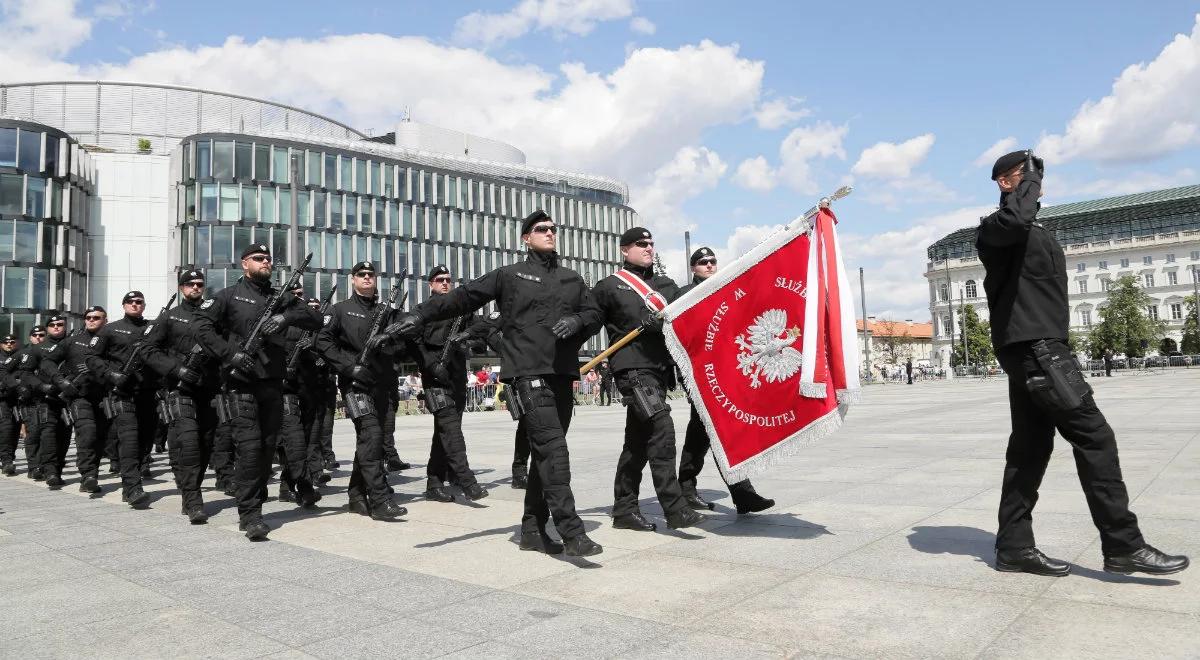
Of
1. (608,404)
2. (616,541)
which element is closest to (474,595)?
(616,541)

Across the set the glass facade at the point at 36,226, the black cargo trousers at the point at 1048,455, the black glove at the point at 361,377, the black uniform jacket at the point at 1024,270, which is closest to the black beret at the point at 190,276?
the black glove at the point at 361,377

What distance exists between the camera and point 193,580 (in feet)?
15.3

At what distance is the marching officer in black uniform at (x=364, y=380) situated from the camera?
6855 millimetres

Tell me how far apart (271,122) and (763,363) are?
8768 centimetres

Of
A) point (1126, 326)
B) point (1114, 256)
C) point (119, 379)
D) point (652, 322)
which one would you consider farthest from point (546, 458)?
point (1114, 256)

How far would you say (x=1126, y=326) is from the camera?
70875mm

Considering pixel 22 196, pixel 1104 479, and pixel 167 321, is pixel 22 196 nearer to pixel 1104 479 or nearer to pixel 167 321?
pixel 167 321

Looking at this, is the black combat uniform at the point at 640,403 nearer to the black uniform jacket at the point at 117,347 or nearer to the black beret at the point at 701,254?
the black beret at the point at 701,254

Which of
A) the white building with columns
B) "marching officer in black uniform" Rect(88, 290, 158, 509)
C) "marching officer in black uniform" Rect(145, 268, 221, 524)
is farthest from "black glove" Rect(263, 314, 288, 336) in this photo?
the white building with columns

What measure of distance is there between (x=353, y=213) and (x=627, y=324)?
2456 inches

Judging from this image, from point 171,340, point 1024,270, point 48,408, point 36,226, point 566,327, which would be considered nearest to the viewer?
point 1024,270

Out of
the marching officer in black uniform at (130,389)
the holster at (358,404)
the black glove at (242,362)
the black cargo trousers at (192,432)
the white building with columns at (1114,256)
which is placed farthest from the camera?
the white building with columns at (1114,256)

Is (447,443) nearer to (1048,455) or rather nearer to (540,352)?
(540,352)

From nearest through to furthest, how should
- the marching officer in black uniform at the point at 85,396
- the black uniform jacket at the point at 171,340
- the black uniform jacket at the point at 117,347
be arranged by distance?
1. the black uniform jacket at the point at 171,340
2. the black uniform jacket at the point at 117,347
3. the marching officer in black uniform at the point at 85,396
